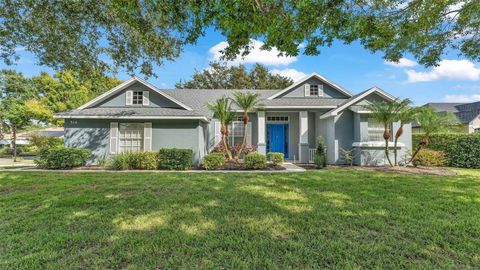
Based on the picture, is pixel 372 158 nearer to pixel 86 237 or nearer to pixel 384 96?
pixel 384 96

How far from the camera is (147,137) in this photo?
12586 millimetres

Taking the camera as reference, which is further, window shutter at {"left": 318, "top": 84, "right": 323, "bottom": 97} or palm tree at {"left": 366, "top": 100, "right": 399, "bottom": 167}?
window shutter at {"left": 318, "top": 84, "right": 323, "bottom": 97}

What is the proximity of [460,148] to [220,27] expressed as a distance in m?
14.7

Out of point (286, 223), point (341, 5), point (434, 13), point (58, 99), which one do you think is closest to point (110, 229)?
point (286, 223)

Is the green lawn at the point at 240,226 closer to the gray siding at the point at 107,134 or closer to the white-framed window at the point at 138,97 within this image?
the gray siding at the point at 107,134

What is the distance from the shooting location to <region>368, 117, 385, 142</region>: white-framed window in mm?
12469

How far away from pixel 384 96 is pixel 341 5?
9.25 meters

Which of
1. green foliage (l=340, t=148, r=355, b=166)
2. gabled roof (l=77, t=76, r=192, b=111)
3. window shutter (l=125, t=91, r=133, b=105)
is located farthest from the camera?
window shutter (l=125, t=91, r=133, b=105)

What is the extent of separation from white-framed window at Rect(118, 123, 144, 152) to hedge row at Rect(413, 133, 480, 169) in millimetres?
17063

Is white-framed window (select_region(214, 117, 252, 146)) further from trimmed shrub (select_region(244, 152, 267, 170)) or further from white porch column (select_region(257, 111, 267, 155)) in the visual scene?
trimmed shrub (select_region(244, 152, 267, 170))

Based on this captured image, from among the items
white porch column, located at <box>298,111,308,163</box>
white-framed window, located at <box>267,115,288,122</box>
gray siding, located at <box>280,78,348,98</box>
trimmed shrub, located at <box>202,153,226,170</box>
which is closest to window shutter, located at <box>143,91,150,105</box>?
trimmed shrub, located at <box>202,153,226,170</box>

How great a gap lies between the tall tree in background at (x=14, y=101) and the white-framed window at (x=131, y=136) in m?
16.1

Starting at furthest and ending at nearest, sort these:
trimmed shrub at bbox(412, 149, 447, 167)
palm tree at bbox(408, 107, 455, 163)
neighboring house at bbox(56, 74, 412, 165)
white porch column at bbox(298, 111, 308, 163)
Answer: white porch column at bbox(298, 111, 308, 163) → neighboring house at bbox(56, 74, 412, 165) → trimmed shrub at bbox(412, 149, 447, 167) → palm tree at bbox(408, 107, 455, 163)

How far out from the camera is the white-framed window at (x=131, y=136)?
12.8 m
